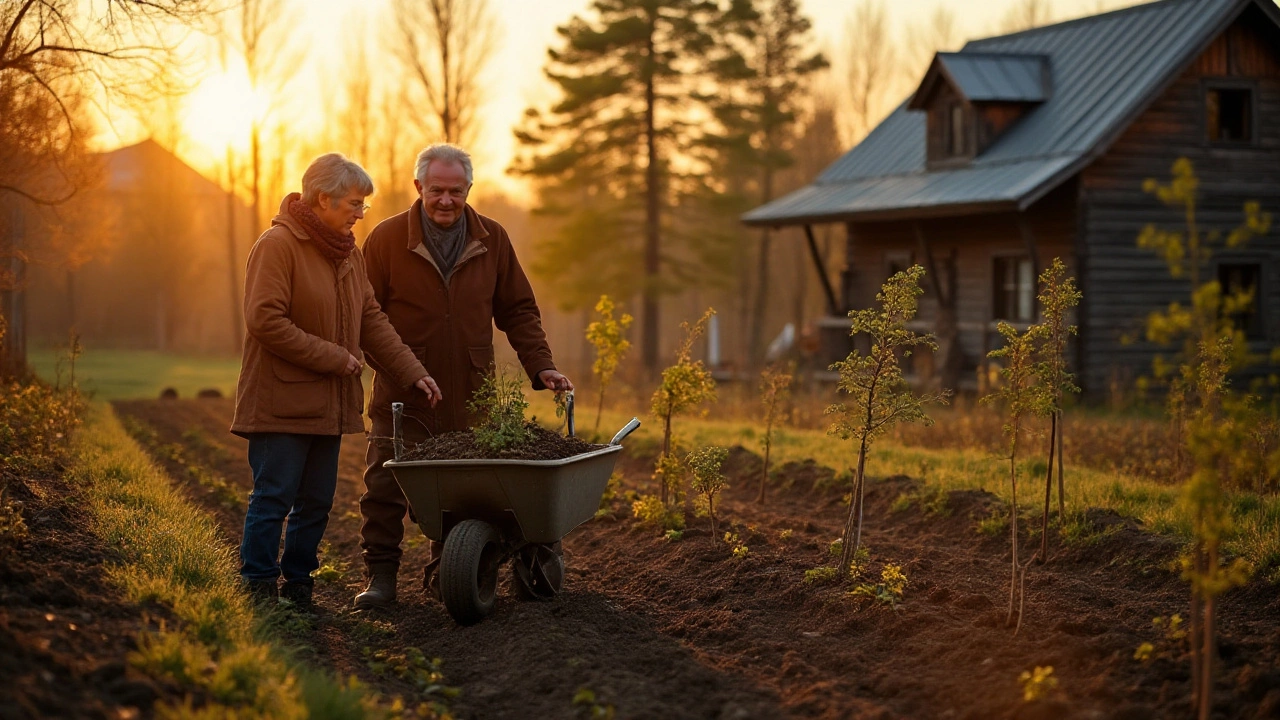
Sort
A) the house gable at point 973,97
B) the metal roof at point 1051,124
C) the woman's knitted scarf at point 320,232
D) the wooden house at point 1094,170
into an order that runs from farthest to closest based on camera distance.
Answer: the house gable at point 973,97
the wooden house at point 1094,170
the metal roof at point 1051,124
the woman's knitted scarf at point 320,232

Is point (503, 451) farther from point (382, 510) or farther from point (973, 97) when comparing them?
point (973, 97)

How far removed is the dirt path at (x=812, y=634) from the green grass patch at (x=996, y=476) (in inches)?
12.1

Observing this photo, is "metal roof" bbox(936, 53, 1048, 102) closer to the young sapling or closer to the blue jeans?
the young sapling

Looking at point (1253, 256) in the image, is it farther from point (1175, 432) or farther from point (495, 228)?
point (495, 228)

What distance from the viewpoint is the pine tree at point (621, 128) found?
2734cm

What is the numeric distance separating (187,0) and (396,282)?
4.99m

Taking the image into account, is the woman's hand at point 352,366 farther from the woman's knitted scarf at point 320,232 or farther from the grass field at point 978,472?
the grass field at point 978,472

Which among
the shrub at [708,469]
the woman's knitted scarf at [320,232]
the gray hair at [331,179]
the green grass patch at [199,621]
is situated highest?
the gray hair at [331,179]

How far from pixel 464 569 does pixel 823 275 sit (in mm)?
16831

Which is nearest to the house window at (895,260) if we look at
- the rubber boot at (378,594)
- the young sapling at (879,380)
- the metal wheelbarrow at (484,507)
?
the young sapling at (879,380)

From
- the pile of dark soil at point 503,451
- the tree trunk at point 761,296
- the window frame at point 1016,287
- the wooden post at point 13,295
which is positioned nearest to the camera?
the pile of dark soil at point 503,451

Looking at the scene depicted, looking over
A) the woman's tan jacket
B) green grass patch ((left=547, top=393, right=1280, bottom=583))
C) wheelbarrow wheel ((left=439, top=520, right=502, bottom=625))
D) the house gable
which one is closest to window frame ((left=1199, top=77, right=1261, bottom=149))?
the house gable

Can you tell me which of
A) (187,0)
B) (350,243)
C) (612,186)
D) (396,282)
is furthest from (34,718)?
(612,186)

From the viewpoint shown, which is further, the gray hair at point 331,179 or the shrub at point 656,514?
the shrub at point 656,514
